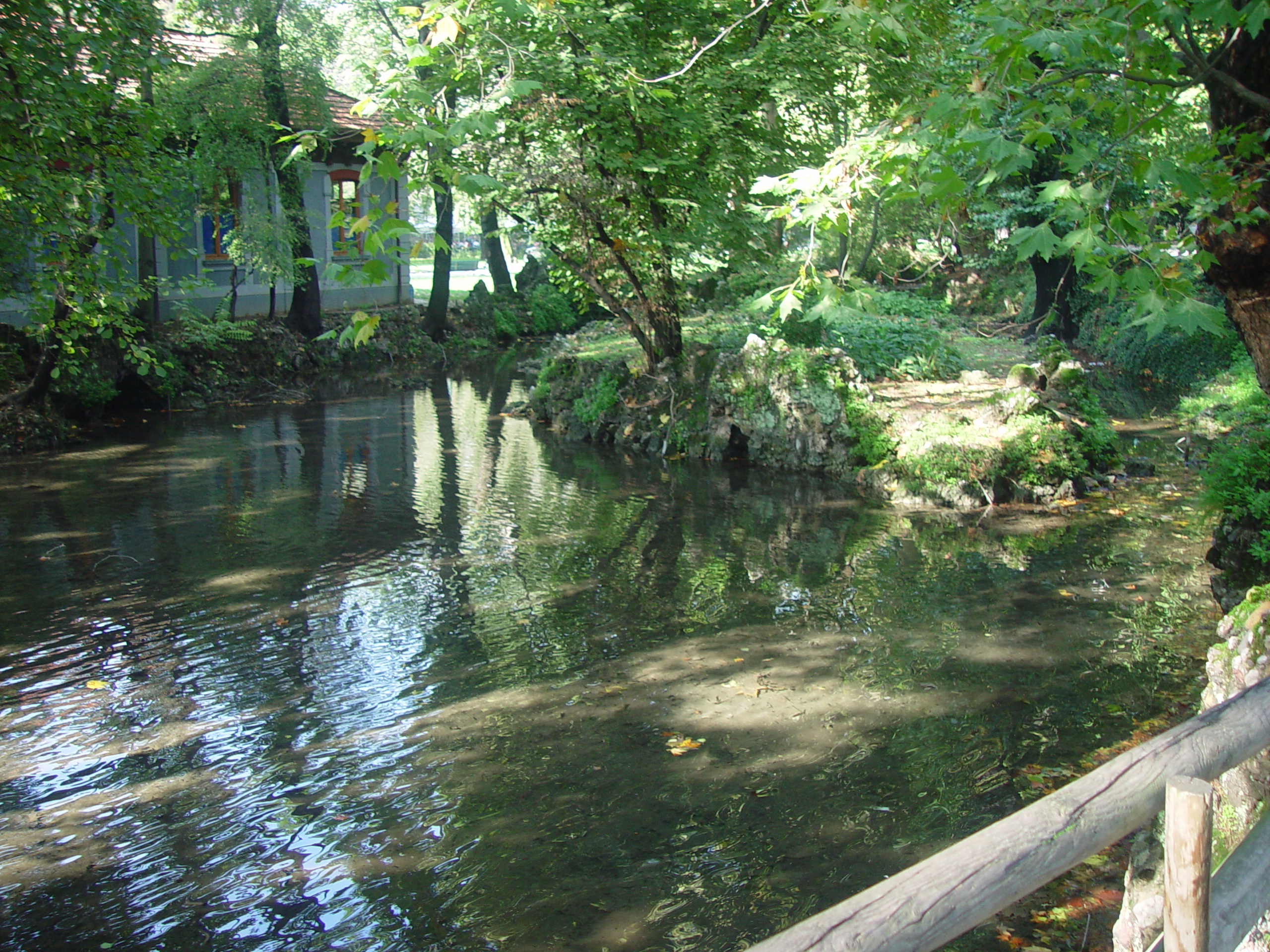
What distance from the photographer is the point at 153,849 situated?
5418 millimetres

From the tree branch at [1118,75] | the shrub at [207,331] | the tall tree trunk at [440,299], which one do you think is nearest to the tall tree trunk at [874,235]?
the tree branch at [1118,75]

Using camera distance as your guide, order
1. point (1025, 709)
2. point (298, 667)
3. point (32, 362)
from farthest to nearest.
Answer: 1. point (32, 362)
2. point (298, 667)
3. point (1025, 709)

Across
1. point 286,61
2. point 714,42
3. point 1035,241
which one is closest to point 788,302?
point 1035,241

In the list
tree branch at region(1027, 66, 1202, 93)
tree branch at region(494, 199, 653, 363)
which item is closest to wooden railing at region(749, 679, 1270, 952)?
tree branch at region(1027, 66, 1202, 93)

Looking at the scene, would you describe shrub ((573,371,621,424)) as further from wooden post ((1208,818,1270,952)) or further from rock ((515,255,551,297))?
rock ((515,255,551,297))

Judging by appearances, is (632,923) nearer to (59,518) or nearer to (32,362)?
(59,518)

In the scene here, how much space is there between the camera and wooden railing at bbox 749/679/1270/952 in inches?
88.8

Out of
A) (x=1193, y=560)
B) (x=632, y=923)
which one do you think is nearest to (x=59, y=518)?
(x=632, y=923)

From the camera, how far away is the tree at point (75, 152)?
7.03 m

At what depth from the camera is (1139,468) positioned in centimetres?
1357

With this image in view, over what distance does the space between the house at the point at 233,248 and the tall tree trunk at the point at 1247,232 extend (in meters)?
15.6

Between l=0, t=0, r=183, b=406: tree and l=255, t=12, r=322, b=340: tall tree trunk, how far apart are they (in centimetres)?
1101

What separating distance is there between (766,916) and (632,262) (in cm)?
1259

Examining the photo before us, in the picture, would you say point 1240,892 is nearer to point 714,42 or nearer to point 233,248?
point 714,42
